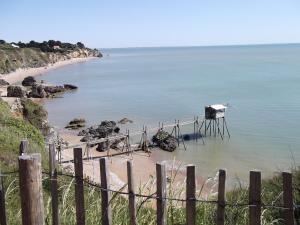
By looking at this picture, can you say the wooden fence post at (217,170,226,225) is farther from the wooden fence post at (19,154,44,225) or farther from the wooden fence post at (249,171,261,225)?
the wooden fence post at (19,154,44,225)

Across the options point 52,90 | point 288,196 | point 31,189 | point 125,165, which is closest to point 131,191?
point 31,189

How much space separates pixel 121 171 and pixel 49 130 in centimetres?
749

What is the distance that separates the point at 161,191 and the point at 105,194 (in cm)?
60

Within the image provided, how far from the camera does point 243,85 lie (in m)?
68.2

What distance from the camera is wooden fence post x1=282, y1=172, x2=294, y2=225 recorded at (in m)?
3.93

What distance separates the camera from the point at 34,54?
112375 mm

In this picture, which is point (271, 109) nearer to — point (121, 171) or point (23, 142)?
point (121, 171)

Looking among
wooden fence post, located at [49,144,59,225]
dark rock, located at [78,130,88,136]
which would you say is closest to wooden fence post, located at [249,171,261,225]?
wooden fence post, located at [49,144,59,225]

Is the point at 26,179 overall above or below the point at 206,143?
above

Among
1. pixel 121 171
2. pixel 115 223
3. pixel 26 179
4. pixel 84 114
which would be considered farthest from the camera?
pixel 84 114

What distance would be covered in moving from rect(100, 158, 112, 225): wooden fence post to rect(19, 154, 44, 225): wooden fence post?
75cm

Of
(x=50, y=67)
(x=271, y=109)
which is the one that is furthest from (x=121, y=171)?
(x=50, y=67)

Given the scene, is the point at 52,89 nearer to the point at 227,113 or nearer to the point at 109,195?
the point at 227,113

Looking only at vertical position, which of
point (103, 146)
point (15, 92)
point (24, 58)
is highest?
point (24, 58)
